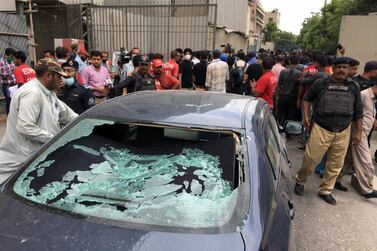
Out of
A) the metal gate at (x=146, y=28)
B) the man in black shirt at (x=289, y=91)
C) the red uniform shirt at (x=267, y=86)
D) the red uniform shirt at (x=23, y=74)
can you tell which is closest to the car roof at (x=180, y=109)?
the red uniform shirt at (x=267, y=86)

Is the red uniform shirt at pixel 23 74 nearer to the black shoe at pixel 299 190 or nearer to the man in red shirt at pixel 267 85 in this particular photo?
the man in red shirt at pixel 267 85

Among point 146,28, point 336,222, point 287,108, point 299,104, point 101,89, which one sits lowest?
point 336,222

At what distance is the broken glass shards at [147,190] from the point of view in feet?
5.34

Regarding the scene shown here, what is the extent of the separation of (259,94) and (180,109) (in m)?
3.86

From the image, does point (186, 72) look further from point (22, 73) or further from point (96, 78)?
point (22, 73)

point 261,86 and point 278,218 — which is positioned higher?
point 261,86

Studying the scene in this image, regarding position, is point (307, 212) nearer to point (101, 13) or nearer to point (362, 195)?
point (362, 195)

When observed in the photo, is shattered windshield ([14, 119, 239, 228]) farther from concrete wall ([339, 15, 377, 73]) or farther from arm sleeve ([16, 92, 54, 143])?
concrete wall ([339, 15, 377, 73])

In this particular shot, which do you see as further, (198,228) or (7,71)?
(7,71)

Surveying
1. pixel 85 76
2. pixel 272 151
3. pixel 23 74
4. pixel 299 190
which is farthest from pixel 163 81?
pixel 272 151

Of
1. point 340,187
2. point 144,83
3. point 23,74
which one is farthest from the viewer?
point 23,74

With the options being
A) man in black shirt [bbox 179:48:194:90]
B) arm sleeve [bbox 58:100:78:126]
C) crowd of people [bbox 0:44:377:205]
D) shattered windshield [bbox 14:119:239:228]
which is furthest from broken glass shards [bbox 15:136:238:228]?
man in black shirt [bbox 179:48:194:90]

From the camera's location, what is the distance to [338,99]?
12.8 feet

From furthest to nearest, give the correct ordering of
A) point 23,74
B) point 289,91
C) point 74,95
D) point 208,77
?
point 208,77, point 289,91, point 23,74, point 74,95
